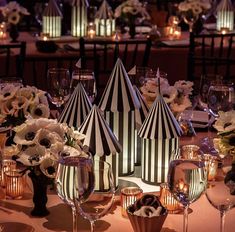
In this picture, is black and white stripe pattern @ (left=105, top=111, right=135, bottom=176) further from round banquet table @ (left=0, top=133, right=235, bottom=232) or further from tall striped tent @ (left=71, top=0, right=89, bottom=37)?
tall striped tent @ (left=71, top=0, right=89, bottom=37)

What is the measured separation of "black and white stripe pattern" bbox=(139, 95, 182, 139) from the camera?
2236 mm

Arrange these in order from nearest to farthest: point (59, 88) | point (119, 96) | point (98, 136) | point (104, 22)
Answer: point (98, 136), point (119, 96), point (59, 88), point (104, 22)

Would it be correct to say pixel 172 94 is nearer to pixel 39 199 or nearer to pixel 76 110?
pixel 76 110

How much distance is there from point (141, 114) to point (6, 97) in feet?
1.60

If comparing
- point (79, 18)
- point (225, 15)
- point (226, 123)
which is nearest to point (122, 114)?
point (226, 123)

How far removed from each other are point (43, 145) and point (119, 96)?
47 centimetres

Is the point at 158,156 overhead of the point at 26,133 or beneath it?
beneath

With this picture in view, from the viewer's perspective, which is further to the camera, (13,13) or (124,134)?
(13,13)

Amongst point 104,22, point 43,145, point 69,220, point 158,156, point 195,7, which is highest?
point 195,7

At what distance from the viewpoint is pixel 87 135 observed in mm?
2137

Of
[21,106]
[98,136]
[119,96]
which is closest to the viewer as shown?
[98,136]

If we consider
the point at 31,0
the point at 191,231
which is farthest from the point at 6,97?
the point at 31,0

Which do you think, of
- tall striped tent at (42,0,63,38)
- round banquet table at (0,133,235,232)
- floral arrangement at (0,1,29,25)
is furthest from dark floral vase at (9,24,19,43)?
round banquet table at (0,133,235,232)

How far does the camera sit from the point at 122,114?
2350 mm
